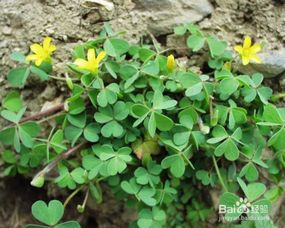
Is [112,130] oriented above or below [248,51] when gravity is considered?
below

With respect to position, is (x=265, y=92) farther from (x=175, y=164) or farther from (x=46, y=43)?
(x=46, y=43)

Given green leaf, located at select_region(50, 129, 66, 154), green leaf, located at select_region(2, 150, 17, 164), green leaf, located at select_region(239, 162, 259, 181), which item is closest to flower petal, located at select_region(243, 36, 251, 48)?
green leaf, located at select_region(239, 162, 259, 181)

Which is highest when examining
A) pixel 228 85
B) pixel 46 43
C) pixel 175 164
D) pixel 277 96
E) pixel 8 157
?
pixel 46 43

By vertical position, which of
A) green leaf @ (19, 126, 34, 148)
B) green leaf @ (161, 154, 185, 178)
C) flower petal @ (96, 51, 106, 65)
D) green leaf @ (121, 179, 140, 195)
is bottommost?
green leaf @ (121, 179, 140, 195)

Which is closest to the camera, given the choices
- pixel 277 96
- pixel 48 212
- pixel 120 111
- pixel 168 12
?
pixel 48 212

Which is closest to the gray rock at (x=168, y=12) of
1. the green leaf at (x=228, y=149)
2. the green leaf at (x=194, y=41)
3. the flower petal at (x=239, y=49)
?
the green leaf at (x=194, y=41)

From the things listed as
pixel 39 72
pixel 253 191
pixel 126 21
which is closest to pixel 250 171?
pixel 253 191

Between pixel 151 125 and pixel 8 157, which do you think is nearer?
pixel 151 125

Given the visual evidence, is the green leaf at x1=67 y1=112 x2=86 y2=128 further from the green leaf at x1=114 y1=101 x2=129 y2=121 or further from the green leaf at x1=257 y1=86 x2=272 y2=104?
the green leaf at x1=257 y1=86 x2=272 y2=104
